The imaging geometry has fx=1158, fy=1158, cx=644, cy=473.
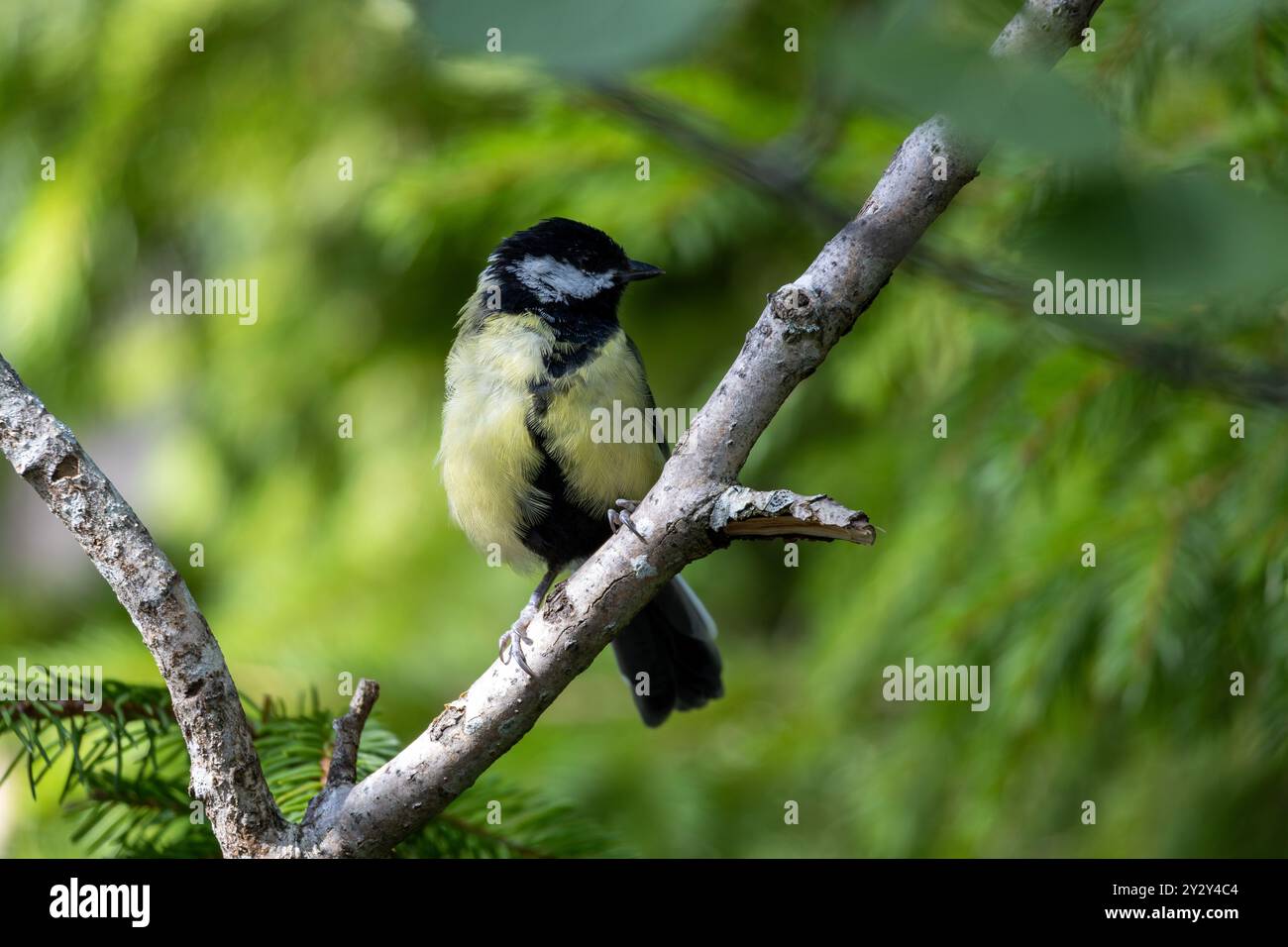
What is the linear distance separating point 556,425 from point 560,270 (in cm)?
38

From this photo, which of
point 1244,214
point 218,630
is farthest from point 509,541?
point 1244,214

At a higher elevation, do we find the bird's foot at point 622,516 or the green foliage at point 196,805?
the bird's foot at point 622,516

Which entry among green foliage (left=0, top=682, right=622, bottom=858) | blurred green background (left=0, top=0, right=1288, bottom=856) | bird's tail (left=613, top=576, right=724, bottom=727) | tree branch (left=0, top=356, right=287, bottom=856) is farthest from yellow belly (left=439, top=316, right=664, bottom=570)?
tree branch (left=0, top=356, right=287, bottom=856)

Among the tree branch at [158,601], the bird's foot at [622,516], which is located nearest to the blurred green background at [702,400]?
the bird's foot at [622,516]

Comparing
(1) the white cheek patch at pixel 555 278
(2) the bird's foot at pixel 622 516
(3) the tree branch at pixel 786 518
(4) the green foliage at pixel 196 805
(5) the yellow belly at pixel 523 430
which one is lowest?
(4) the green foliage at pixel 196 805

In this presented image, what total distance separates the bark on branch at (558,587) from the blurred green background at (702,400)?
0.14 m

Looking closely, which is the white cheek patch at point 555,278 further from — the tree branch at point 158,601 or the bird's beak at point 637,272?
the tree branch at point 158,601

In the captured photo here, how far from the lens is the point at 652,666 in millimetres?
2602

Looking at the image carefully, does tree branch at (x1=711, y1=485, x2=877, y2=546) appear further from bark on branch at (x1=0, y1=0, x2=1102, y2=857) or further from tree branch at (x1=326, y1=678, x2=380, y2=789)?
tree branch at (x1=326, y1=678, x2=380, y2=789)

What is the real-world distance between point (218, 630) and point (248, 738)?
7.58 feet

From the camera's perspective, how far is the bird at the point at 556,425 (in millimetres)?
2266

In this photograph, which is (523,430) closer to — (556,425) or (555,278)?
(556,425)

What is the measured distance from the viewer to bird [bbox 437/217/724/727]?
2.27m

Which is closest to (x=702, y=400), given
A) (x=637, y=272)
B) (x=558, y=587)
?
(x=637, y=272)
